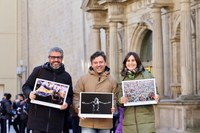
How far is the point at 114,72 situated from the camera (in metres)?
22.9

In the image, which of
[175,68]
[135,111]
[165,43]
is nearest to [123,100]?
[135,111]

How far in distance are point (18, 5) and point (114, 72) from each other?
23.9 meters

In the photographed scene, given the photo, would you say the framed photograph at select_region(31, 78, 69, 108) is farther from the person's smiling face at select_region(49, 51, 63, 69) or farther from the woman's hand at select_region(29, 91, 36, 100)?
the person's smiling face at select_region(49, 51, 63, 69)

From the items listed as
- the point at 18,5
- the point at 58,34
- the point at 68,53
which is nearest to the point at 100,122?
the point at 68,53

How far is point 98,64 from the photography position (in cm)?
782

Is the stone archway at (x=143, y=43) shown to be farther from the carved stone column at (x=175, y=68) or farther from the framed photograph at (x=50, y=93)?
the framed photograph at (x=50, y=93)

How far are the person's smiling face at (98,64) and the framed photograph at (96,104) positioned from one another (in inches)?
11.5

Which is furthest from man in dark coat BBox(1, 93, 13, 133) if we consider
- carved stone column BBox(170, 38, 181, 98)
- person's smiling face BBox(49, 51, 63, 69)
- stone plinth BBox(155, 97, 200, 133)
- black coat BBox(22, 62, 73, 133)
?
person's smiling face BBox(49, 51, 63, 69)

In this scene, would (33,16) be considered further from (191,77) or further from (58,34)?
(191,77)

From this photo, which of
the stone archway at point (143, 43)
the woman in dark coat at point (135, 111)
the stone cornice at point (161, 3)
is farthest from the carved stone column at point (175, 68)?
the woman in dark coat at point (135, 111)

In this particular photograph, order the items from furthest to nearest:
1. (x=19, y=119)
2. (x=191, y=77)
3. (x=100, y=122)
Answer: (x=19, y=119) < (x=191, y=77) < (x=100, y=122)

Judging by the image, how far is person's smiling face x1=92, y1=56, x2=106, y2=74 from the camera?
7.82 m

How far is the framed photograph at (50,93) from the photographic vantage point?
798 cm

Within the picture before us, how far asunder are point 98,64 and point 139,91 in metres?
0.64
